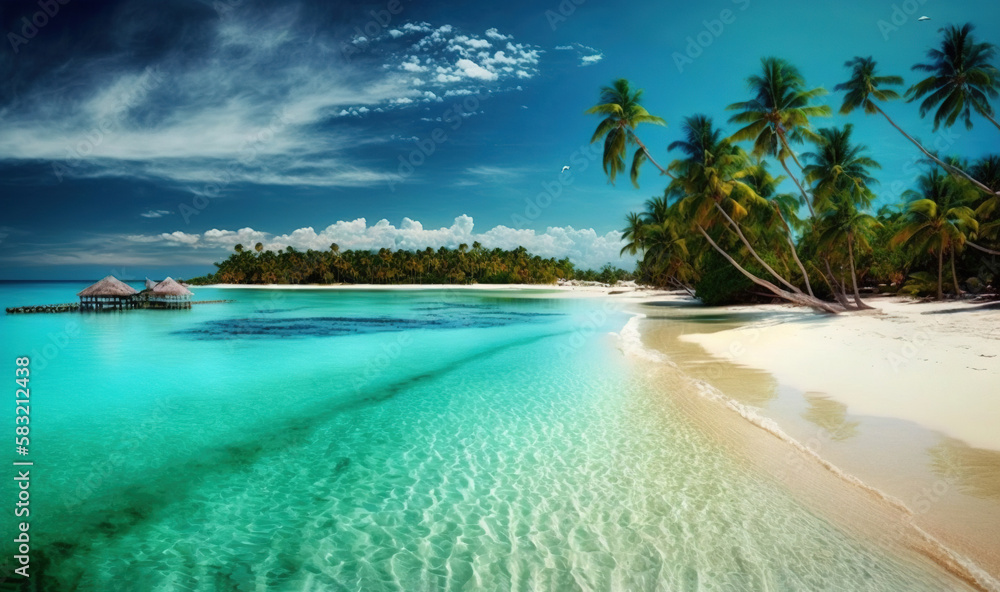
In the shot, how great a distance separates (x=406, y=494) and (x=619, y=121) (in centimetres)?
2056

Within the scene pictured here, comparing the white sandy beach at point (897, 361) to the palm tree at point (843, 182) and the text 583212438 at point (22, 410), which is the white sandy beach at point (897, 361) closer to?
the palm tree at point (843, 182)

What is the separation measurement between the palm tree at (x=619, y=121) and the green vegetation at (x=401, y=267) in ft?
241

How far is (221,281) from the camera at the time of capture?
11362 centimetres

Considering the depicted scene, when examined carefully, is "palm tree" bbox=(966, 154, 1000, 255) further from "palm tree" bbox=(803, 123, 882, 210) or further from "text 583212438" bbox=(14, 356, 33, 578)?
"text 583212438" bbox=(14, 356, 33, 578)

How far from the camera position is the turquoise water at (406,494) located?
12.7 ft

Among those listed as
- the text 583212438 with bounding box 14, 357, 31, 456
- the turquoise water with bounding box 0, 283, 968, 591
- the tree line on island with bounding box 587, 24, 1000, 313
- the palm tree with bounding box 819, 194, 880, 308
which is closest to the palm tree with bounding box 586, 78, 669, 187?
the tree line on island with bounding box 587, 24, 1000, 313

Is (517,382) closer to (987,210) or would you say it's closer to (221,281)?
(987,210)

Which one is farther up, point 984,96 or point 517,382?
point 984,96

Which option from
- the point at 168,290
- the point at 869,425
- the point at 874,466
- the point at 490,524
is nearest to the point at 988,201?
the point at 869,425

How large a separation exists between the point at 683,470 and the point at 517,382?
218 inches

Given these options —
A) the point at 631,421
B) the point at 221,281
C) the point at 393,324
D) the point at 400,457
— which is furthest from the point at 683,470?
the point at 221,281

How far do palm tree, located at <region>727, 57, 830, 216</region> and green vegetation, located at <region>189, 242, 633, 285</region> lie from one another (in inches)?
2989

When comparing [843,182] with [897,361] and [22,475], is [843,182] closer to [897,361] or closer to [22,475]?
[897,361]

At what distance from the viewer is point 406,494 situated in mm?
5371
